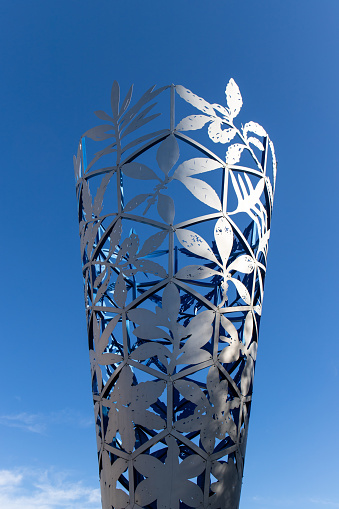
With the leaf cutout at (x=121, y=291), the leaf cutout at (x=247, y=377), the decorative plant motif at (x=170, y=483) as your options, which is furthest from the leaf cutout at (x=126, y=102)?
the decorative plant motif at (x=170, y=483)

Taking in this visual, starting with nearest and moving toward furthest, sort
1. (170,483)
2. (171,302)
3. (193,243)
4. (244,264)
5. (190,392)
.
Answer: (170,483)
(190,392)
(171,302)
(193,243)
(244,264)

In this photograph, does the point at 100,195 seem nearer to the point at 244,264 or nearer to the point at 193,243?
the point at 193,243

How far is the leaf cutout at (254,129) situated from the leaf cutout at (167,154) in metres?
1.68

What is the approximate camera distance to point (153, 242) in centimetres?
820

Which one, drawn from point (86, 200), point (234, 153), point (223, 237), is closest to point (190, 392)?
point (223, 237)

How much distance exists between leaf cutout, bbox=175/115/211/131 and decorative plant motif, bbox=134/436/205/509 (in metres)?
5.25

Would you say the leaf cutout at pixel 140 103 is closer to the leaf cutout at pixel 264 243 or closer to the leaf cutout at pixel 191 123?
the leaf cutout at pixel 191 123

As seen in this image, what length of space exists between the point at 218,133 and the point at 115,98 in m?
Answer: 2.15

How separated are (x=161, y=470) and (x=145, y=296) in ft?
9.21

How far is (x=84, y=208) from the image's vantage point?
9594mm

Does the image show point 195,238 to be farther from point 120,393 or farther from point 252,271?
point 120,393

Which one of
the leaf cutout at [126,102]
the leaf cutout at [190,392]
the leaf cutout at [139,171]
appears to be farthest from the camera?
the leaf cutout at [126,102]

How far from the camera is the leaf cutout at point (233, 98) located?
918 centimetres

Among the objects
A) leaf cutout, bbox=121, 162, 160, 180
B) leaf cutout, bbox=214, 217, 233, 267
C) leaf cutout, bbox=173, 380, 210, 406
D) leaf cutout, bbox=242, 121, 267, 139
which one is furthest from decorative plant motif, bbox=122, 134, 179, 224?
leaf cutout, bbox=173, 380, 210, 406
